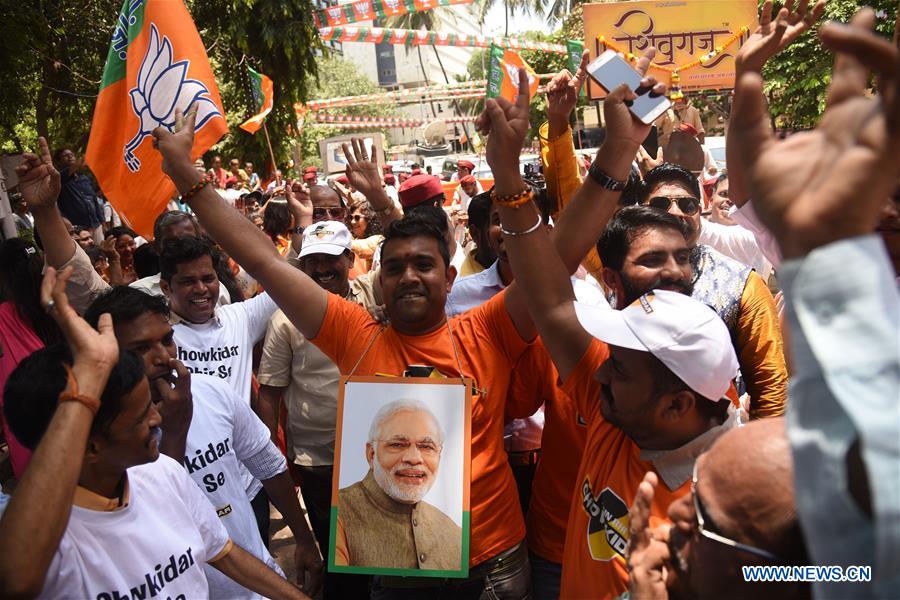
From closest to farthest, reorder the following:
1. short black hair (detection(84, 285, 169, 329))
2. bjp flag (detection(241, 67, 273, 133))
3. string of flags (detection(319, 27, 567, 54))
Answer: short black hair (detection(84, 285, 169, 329)), bjp flag (detection(241, 67, 273, 133)), string of flags (detection(319, 27, 567, 54))

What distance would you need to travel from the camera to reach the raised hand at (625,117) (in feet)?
7.25

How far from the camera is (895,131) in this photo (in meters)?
0.79

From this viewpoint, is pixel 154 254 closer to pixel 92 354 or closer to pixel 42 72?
pixel 92 354

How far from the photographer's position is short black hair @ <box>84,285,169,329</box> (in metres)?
2.67

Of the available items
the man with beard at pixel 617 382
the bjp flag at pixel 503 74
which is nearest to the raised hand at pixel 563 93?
the man with beard at pixel 617 382

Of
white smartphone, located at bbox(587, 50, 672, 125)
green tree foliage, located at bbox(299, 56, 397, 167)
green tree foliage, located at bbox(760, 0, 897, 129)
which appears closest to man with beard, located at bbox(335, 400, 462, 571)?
white smartphone, located at bbox(587, 50, 672, 125)

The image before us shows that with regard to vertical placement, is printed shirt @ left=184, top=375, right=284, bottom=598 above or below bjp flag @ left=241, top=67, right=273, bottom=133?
below

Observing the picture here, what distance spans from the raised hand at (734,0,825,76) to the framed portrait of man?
1.22m

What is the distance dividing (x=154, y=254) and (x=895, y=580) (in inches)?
195

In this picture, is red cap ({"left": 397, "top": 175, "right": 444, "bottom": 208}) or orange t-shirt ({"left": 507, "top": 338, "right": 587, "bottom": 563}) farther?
red cap ({"left": 397, "top": 175, "right": 444, "bottom": 208})

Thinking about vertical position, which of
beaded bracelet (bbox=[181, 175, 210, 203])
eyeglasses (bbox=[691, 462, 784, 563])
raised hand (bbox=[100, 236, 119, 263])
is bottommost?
raised hand (bbox=[100, 236, 119, 263])

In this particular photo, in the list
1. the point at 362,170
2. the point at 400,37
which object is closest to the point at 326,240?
the point at 362,170

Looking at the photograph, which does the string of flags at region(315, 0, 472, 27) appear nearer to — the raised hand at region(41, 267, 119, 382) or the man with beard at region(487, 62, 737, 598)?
the man with beard at region(487, 62, 737, 598)

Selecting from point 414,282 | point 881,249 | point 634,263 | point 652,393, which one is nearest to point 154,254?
point 414,282
